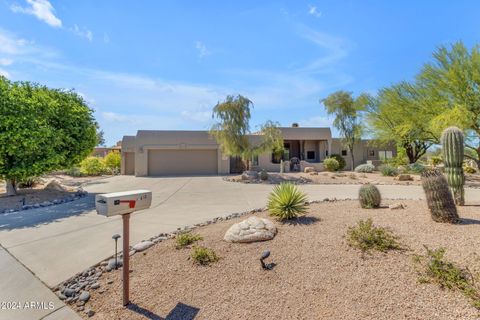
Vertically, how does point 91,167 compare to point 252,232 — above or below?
above

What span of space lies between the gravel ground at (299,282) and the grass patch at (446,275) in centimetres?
9

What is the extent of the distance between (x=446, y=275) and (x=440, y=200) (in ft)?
7.69

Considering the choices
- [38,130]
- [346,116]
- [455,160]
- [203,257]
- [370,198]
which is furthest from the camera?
[346,116]

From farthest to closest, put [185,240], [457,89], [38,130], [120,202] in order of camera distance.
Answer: [457,89], [38,130], [185,240], [120,202]

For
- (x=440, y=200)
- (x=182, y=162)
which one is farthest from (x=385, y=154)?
(x=440, y=200)

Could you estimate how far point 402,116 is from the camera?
18.2 m

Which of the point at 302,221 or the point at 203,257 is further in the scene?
the point at 302,221

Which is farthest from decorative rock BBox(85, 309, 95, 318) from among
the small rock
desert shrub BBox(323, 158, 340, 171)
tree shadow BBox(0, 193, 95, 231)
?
desert shrub BBox(323, 158, 340, 171)

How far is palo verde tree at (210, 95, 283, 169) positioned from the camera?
54.4ft

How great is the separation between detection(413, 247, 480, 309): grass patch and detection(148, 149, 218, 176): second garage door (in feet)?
65.5

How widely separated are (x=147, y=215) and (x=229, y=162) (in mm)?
15826

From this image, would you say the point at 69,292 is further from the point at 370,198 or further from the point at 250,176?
the point at 250,176

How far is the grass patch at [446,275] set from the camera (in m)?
2.81

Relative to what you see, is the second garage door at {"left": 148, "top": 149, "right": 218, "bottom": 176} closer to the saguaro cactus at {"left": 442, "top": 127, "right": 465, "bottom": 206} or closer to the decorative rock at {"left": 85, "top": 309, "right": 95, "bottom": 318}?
the saguaro cactus at {"left": 442, "top": 127, "right": 465, "bottom": 206}
